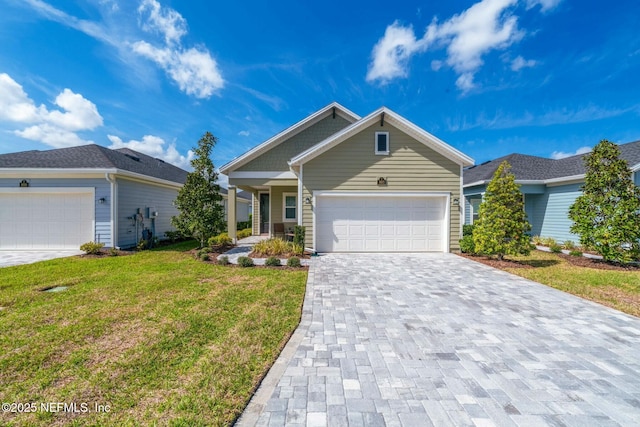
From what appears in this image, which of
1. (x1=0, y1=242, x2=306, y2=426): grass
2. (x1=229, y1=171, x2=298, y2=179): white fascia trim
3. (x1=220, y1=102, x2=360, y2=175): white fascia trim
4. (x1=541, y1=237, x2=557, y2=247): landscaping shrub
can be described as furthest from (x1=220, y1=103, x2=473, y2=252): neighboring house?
(x1=541, y1=237, x2=557, y2=247): landscaping shrub

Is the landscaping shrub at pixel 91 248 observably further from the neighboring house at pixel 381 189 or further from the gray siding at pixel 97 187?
the neighboring house at pixel 381 189

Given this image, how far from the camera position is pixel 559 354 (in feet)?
10.8

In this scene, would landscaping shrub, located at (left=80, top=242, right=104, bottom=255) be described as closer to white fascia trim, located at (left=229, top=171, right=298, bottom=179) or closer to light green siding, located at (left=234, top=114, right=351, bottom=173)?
white fascia trim, located at (left=229, top=171, right=298, bottom=179)

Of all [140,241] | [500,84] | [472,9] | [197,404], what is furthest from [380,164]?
[500,84]

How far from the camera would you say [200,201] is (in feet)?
36.0

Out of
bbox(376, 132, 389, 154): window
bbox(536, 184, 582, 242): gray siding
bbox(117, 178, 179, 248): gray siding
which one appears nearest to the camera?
bbox(376, 132, 389, 154): window

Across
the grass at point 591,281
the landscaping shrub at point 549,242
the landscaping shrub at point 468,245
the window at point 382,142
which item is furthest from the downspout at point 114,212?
the landscaping shrub at point 549,242

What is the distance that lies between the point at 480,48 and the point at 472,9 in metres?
4.38

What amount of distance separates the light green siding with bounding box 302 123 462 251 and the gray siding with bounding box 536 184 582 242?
665 centimetres

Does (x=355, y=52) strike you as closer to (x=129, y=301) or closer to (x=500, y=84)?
(x=500, y=84)

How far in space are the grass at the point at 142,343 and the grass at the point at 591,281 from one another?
6539mm

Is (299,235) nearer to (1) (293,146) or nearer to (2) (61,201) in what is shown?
(1) (293,146)

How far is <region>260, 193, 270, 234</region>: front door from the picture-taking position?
16.7 metres

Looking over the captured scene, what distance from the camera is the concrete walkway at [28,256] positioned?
8477mm
